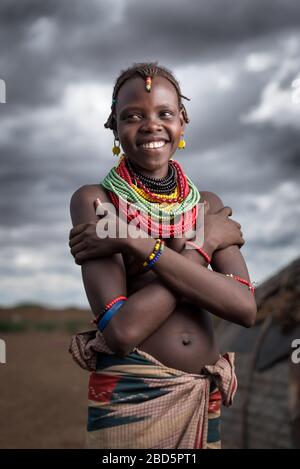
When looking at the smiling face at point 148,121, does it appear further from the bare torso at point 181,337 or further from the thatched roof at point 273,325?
the thatched roof at point 273,325

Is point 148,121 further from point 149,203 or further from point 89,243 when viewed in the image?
point 89,243

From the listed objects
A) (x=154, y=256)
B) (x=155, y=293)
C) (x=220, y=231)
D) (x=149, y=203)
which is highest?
(x=149, y=203)

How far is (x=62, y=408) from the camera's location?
38.4ft

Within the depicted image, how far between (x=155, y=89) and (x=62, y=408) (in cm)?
979

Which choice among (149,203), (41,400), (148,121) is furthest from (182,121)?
(41,400)

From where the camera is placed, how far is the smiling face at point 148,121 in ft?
9.41

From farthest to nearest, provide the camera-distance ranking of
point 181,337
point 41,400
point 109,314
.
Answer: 1. point 41,400
2. point 181,337
3. point 109,314

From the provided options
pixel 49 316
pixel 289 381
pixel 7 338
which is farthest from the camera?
pixel 49 316

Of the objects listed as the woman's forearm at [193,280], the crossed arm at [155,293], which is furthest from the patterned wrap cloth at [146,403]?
the woman's forearm at [193,280]

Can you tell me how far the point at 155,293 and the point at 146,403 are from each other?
18.5 inches

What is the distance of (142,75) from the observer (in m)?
2.93

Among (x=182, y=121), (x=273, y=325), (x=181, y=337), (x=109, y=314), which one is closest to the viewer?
(x=109, y=314)
